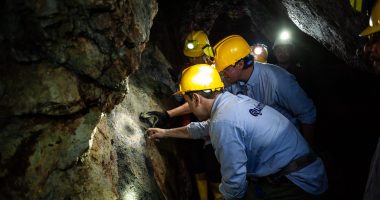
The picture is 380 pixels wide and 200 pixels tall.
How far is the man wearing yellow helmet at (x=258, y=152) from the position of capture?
2.80m

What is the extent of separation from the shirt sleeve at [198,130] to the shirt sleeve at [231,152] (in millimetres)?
1054

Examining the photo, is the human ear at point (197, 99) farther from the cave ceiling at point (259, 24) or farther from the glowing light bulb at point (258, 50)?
the glowing light bulb at point (258, 50)

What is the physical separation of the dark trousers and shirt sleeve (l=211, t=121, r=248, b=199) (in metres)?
0.38

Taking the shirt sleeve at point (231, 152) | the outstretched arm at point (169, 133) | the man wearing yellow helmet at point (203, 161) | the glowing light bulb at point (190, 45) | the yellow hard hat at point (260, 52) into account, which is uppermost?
the glowing light bulb at point (190, 45)

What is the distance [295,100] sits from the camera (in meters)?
3.93

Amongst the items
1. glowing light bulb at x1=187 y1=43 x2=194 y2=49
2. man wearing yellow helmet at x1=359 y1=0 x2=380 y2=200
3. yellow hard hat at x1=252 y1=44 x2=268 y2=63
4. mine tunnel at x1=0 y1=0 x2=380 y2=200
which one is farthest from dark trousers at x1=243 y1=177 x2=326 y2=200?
yellow hard hat at x1=252 y1=44 x2=268 y2=63

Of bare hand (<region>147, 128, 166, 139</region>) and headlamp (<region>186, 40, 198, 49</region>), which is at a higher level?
headlamp (<region>186, 40, 198, 49</region>)

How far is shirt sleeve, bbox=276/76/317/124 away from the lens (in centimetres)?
393

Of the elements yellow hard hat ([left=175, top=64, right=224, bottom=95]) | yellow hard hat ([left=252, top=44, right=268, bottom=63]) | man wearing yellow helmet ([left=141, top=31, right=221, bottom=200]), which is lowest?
man wearing yellow helmet ([left=141, top=31, right=221, bottom=200])

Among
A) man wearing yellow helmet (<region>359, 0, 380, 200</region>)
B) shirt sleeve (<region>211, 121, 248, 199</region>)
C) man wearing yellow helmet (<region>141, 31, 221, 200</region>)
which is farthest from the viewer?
man wearing yellow helmet (<region>141, 31, 221, 200</region>)

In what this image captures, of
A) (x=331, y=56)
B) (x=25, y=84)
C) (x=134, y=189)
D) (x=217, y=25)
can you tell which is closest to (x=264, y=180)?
(x=134, y=189)

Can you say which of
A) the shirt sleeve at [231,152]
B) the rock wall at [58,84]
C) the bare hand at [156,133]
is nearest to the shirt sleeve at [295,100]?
the shirt sleeve at [231,152]

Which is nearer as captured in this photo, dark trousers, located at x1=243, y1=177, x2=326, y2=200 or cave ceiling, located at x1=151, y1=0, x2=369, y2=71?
dark trousers, located at x1=243, y1=177, x2=326, y2=200

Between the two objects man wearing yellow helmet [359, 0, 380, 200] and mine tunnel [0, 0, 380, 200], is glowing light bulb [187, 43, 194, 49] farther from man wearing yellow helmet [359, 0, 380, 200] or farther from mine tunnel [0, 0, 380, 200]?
man wearing yellow helmet [359, 0, 380, 200]
